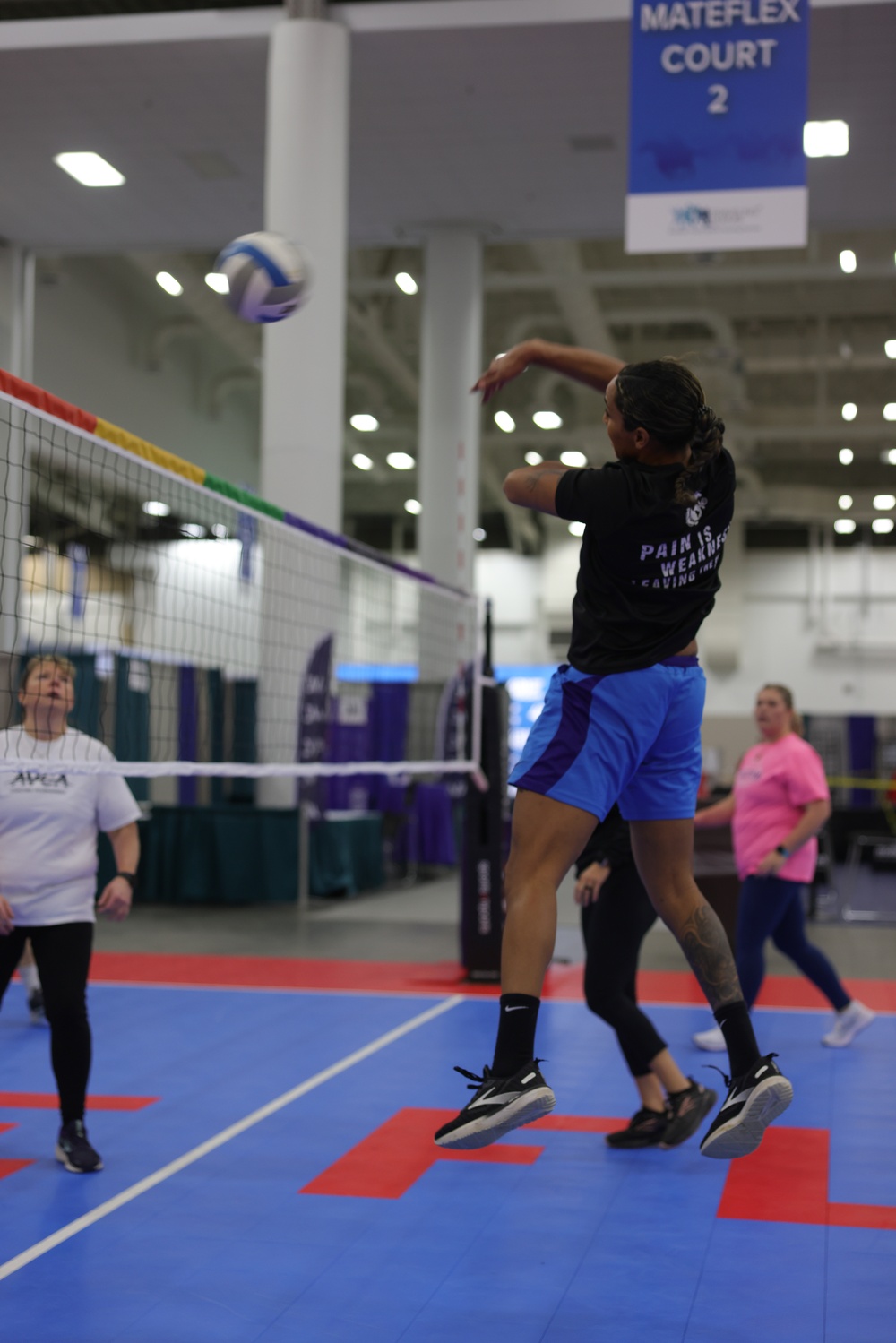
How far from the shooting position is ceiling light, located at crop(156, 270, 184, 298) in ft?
54.3

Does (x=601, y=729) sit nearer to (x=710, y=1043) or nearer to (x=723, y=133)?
(x=710, y=1043)

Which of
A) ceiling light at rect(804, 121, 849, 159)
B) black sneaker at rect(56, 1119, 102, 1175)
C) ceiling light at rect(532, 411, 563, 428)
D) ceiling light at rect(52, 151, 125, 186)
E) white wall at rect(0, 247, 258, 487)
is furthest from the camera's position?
ceiling light at rect(532, 411, 563, 428)

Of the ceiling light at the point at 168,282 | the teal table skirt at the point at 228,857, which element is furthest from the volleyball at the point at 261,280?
the ceiling light at the point at 168,282

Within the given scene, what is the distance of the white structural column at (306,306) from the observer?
10.1 m

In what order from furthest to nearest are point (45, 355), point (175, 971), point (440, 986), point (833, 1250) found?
point (45, 355)
point (175, 971)
point (440, 986)
point (833, 1250)

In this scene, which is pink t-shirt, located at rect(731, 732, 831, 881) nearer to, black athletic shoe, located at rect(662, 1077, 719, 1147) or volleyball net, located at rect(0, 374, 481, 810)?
black athletic shoe, located at rect(662, 1077, 719, 1147)

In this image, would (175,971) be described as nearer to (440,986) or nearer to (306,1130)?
(440,986)

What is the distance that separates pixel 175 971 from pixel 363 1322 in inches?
206

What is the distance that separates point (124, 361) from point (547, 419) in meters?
5.90

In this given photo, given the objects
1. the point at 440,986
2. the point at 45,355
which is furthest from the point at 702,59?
the point at 45,355

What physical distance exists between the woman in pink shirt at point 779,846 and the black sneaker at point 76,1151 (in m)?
2.77

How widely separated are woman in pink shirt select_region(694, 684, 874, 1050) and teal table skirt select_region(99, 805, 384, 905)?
19.4 ft

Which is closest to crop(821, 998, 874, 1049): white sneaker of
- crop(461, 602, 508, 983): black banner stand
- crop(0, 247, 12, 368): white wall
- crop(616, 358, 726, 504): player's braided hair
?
crop(461, 602, 508, 983): black banner stand

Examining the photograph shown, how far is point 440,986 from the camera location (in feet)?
24.4
